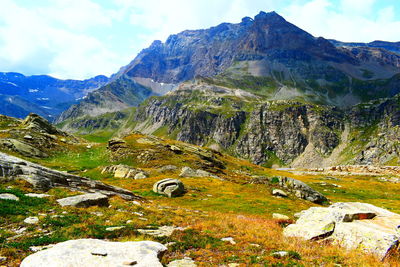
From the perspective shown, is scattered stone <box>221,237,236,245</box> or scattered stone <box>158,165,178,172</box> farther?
scattered stone <box>158,165,178,172</box>

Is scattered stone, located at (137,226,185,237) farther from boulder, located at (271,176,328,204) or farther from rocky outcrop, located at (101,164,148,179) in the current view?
boulder, located at (271,176,328,204)

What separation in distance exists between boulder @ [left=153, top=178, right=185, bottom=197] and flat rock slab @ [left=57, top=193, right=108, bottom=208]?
16.2 metres

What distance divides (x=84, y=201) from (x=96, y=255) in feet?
46.3

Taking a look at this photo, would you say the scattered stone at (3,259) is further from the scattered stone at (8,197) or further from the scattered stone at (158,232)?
the scattered stone at (8,197)

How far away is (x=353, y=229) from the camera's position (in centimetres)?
1568

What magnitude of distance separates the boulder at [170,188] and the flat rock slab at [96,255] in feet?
94.6

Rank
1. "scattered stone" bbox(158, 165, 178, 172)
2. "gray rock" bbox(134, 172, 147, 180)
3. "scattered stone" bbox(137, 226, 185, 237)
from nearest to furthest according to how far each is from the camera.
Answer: "scattered stone" bbox(137, 226, 185, 237)
"gray rock" bbox(134, 172, 147, 180)
"scattered stone" bbox(158, 165, 178, 172)

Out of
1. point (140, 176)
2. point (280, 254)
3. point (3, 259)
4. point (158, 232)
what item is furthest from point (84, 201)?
point (140, 176)

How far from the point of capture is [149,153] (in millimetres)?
74625

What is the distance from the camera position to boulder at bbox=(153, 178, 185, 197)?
39031 mm

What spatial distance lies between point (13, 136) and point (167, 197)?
5733cm

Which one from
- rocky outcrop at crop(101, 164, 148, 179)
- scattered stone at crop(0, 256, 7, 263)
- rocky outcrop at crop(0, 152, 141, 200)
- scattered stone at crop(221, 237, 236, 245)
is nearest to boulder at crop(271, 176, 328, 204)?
rocky outcrop at crop(101, 164, 148, 179)

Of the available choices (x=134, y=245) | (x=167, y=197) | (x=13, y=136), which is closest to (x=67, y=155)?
(x=13, y=136)

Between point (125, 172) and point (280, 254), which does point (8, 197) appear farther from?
point (125, 172)
